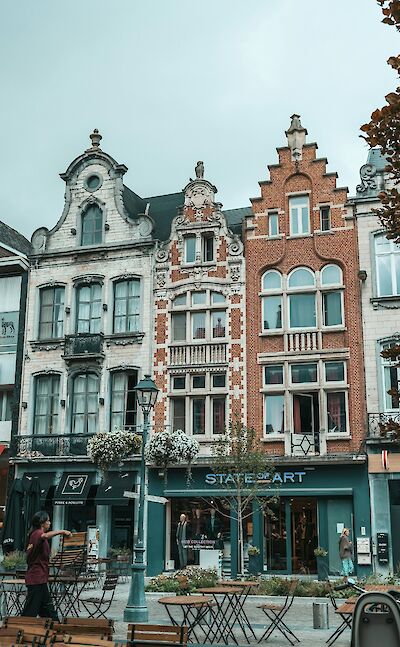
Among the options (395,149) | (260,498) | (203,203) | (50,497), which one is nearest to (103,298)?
(203,203)

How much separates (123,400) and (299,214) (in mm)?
8962

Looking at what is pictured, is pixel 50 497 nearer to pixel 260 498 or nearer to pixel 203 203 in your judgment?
pixel 260 498

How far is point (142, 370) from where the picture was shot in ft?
96.1

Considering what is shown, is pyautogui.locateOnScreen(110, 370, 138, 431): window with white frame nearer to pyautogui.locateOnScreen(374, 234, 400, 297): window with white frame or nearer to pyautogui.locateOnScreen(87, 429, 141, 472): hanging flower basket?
pyautogui.locateOnScreen(87, 429, 141, 472): hanging flower basket

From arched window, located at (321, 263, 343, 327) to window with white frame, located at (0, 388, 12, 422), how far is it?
12590 millimetres

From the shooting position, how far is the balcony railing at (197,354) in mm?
28500

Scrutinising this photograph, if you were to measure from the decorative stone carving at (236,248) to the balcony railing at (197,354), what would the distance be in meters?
3.28

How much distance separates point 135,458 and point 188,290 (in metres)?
6.10

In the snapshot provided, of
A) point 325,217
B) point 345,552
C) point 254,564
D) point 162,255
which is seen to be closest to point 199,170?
point 162,255

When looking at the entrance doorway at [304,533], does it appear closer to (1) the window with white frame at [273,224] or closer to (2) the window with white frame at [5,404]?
(1) the window with white frame at [273,224]

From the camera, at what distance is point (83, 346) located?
1186 inches

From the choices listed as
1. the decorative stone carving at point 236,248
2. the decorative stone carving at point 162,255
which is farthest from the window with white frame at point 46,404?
the decorative stone carving at point 236,248

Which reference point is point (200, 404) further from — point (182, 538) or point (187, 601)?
point (187, 601)

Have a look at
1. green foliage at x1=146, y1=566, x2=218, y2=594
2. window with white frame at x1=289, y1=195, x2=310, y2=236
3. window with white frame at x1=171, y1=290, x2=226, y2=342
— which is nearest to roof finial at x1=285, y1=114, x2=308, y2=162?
window with white frame at x1=289, y1=195, x2=310, y2=236
